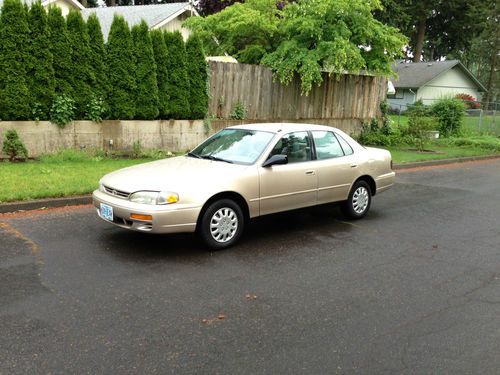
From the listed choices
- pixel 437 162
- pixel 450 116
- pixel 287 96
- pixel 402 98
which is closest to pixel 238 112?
pixel 287 96

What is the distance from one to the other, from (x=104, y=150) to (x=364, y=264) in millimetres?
7936

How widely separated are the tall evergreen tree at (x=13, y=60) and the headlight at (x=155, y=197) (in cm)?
632

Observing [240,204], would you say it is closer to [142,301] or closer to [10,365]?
[142,301]

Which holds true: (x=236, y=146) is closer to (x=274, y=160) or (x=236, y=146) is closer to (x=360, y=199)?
(x=274, y=160)

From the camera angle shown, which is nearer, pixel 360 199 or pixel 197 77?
pixel 360 199

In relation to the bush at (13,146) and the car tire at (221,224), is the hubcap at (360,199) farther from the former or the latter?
the bush at (13,146)

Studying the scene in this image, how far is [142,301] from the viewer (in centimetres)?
424

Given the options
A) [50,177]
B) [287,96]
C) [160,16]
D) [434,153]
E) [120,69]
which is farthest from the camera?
A: [160,16]

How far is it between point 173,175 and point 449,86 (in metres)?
48.7

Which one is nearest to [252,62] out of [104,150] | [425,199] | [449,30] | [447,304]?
[104,150]

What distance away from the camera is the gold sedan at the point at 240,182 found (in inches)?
210

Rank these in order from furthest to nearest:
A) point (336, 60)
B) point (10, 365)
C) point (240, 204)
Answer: point (336, 60)
point (240, 204)
point (10, 365)

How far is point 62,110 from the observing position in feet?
34.9

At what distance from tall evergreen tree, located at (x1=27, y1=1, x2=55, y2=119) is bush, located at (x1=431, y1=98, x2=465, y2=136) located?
16662 millimetres
